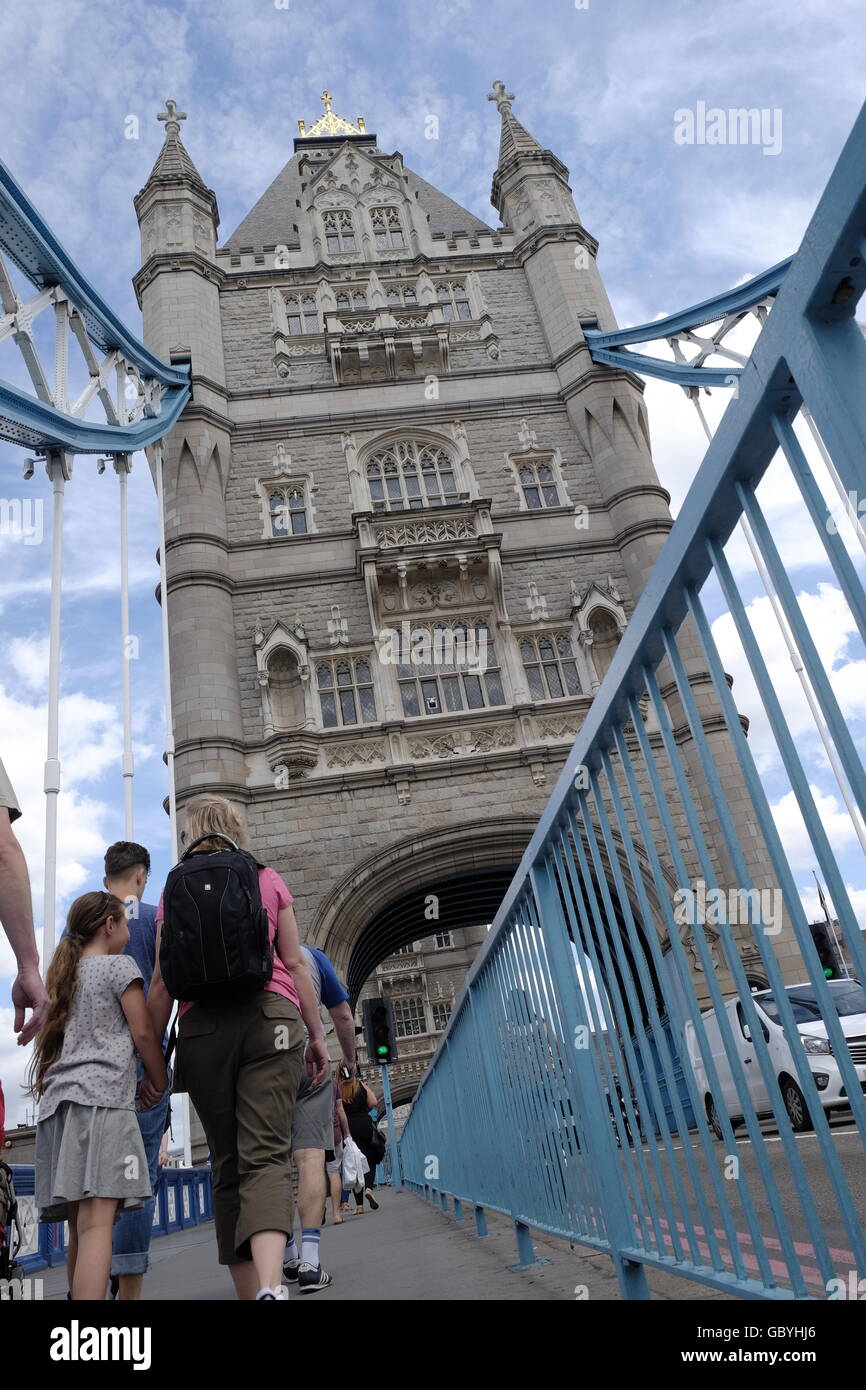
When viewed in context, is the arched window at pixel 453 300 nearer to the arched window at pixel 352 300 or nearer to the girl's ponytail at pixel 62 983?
the arched window at pixel 352 300

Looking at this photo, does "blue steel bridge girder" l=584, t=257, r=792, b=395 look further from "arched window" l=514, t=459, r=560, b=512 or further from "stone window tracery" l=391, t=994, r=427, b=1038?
"stone window tracery" l=391, t=994, r=427, b=1038

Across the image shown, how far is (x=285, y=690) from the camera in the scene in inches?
599

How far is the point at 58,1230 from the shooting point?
748cm

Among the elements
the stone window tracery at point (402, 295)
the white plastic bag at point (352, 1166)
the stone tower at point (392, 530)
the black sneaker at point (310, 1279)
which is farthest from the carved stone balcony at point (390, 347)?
the black sneaker at point (310, 1279)

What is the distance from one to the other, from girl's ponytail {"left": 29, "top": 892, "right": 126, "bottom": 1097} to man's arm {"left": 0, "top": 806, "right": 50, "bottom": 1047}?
0.80 ft

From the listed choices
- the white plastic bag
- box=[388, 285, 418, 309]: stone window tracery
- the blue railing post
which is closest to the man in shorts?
the blue railing post

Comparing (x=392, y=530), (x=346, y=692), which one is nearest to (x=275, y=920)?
(x=346, y=692)

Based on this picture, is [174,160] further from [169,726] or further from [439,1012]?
[439,1012]

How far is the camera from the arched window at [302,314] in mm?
19391

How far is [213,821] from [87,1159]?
965 mm

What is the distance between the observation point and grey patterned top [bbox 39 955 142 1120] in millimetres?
2812

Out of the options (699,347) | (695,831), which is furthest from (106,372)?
(695,831)

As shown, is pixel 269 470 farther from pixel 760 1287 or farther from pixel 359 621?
pixel 760 1287

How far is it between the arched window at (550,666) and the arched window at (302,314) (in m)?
8.10
